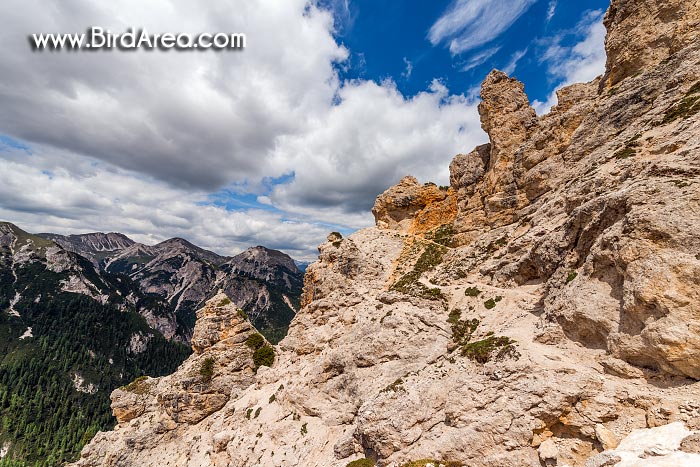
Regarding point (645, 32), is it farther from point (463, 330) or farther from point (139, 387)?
point (139, 387)

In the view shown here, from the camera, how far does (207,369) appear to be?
54312mm

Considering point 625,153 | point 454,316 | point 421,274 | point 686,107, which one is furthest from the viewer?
point 421,274

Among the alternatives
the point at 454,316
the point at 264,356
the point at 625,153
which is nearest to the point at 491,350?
the point at 454,316

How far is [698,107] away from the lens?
→ 27.8 meters

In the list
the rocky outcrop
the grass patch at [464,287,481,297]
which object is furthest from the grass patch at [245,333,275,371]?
the grass patch at [464,287,481,297]

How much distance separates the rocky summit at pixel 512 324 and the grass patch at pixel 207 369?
666 millimetres

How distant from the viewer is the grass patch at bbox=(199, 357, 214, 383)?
53.6m

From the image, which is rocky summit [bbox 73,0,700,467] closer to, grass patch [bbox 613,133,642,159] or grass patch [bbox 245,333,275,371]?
grass patch [bbox 245,333,275,371]

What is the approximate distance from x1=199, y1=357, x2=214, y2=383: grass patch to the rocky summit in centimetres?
67

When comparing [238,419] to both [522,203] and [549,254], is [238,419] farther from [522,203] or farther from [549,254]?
[522,203]

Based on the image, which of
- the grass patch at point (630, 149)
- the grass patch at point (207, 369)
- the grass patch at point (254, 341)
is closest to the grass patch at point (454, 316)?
the grass patch at point (630, 149)

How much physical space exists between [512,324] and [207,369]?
5076 centimetres

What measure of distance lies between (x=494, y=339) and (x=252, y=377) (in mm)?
46709

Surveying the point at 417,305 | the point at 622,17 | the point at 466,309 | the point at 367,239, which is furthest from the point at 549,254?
the point at 367,239
